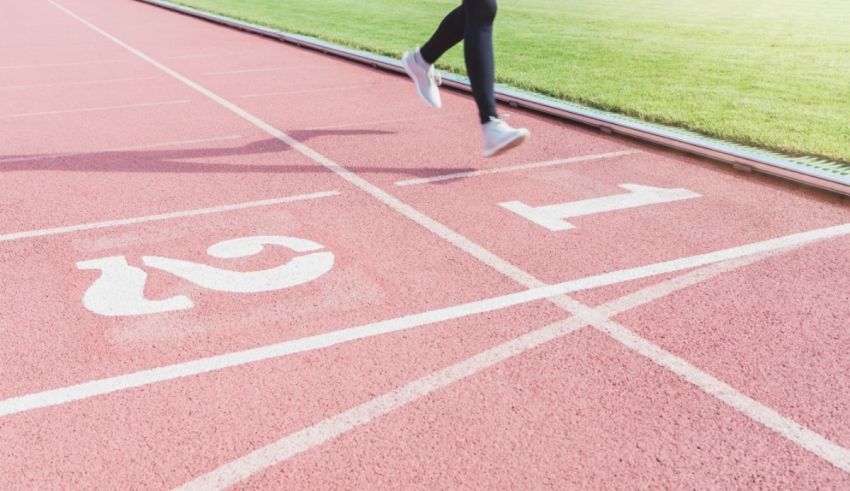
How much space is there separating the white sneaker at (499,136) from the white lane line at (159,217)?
→ 1.08 meters

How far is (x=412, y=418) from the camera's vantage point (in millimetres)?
2902

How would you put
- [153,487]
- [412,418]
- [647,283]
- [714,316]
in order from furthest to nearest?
[647,283] < [714,316] < [412,418] < [153,487]

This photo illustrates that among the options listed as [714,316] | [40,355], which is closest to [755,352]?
[714,316]

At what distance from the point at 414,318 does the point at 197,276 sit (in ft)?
3.92

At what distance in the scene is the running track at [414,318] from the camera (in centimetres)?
271

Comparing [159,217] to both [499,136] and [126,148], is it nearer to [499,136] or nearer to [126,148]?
A: [126,148]

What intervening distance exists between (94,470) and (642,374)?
1.98 meters

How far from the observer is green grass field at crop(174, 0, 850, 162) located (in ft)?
24.3

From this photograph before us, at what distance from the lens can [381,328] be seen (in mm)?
3582

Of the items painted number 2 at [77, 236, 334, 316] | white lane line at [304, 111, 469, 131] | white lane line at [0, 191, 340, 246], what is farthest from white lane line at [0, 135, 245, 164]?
painted number 2 at [77, 236, 334, 316]

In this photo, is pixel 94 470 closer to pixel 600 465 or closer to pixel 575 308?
pixel 600 465

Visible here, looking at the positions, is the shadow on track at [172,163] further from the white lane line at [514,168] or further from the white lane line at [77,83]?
the white lane line at [77,83]

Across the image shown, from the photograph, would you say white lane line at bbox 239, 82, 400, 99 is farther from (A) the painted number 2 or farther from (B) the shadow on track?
(A) the painted number 2

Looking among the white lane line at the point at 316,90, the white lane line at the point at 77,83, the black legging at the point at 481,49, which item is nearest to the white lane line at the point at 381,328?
the black legging at the point at 481,49
